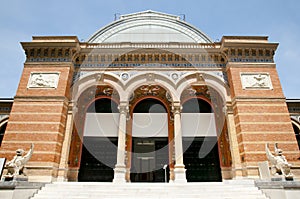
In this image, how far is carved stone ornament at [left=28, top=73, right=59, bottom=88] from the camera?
37.7 feet

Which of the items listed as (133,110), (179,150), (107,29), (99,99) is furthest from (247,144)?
(107,29)

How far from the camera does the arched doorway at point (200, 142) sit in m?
12.7

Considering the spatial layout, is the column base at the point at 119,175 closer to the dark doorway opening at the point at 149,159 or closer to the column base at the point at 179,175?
the dark doorway opening at the point at 149,159

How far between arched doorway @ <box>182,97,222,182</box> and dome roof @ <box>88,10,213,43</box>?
5.85 metres

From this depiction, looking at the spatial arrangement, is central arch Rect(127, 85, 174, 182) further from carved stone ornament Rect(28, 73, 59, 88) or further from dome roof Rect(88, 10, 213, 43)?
dome roof Rect(88, 10, 213, 43)

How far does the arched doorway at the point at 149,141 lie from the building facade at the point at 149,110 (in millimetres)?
63

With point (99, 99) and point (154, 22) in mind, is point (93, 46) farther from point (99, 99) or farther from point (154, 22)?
point (154, 22)

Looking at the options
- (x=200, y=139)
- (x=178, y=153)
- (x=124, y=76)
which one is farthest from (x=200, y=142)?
(x=124, y=76)

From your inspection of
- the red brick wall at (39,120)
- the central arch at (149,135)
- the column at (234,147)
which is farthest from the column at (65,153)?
the column at (234,147)

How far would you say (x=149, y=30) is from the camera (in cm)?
1767

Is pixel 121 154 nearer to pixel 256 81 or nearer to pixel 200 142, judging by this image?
pixel 200 142

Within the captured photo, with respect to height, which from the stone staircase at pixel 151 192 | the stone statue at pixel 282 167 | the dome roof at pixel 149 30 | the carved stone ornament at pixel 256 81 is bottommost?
the stone staircase at pixel 151 192

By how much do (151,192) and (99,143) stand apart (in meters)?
6.76

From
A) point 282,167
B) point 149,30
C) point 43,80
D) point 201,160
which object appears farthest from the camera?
point 149,30
